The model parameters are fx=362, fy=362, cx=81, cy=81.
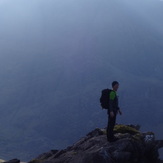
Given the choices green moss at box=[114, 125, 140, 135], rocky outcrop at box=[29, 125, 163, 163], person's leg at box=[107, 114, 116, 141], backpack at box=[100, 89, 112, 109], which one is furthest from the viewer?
green moss at box=[114, 125, 140, 135]

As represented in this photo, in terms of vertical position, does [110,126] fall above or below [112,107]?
below

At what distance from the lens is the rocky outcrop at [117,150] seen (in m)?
21.9

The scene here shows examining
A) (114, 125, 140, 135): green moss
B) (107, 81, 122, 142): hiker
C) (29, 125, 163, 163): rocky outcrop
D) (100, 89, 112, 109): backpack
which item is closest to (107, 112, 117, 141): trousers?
(107, 81, 122, 142): hiker

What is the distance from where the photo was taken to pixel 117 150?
22.0 meters

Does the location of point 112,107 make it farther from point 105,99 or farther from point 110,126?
point 110,126

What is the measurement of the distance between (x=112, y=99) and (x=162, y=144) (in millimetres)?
5638

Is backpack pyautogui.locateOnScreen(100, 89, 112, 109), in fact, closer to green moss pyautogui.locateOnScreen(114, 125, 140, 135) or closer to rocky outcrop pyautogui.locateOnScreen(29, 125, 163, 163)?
rocky outcrop pyautogui.locateOnScreen(29, 125, 163, 163)

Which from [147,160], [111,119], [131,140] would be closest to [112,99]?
[111,119]

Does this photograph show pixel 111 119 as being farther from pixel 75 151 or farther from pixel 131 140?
pixel 75 151

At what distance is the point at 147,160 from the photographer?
24.2 metres

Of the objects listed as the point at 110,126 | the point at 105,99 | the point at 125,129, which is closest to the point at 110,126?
the point at 110,126

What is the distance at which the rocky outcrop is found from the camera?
2191 centimetres

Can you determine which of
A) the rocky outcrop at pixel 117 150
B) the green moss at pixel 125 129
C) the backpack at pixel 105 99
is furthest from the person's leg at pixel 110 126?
the green moss at pixel 125 129

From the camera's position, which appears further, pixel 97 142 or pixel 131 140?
pixel 97 142
